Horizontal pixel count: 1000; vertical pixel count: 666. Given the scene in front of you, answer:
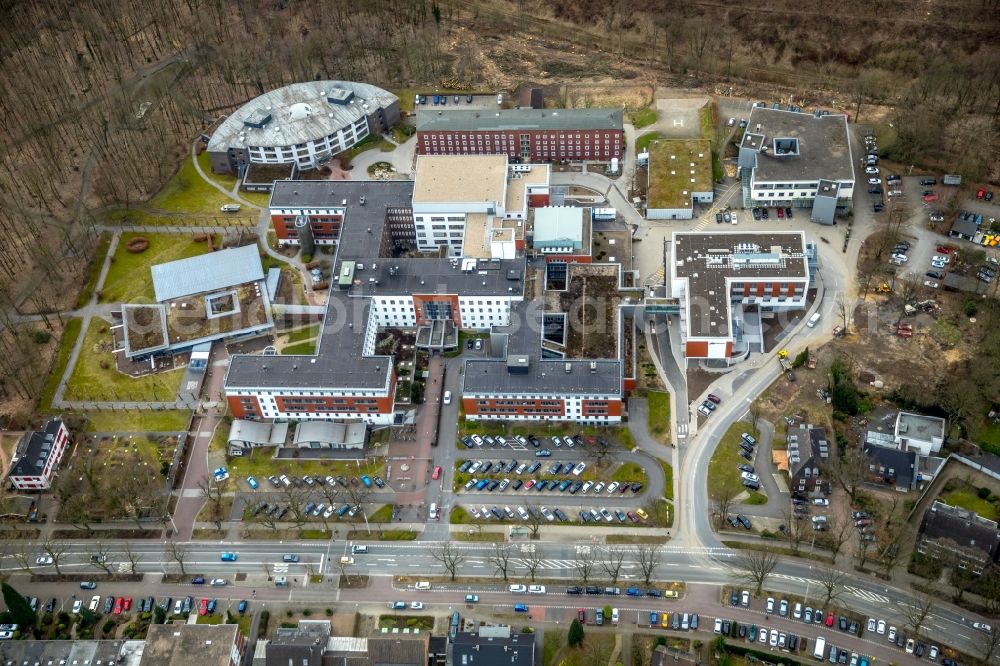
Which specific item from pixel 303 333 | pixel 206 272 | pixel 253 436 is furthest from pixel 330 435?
pixel 206 272

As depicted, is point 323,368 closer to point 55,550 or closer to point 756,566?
point 55,550

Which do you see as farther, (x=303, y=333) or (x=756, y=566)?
(x=303, y=333)

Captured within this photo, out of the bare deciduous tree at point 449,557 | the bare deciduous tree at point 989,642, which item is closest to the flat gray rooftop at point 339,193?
the bare deciduous tree at point 449,557

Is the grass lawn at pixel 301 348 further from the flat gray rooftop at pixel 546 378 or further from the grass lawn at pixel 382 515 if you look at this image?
the grass lawn at pixel 382 515

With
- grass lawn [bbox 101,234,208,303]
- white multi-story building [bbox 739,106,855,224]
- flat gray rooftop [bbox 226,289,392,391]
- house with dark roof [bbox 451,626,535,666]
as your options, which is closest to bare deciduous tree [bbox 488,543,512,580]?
house with dark roof [bbox 451,626,535,666]

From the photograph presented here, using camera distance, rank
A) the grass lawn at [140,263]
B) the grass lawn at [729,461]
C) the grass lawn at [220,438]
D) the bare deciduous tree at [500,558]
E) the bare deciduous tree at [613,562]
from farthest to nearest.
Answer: the grass lawn at [140,263]
the grass lawn at [220,438]
the grass lawn at [729,461]
the bare deciduous tree at [500,558]
the bare deciduous tree at [613,562]

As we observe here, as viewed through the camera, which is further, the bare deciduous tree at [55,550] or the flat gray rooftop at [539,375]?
the flat gray rooftop at [539,375]

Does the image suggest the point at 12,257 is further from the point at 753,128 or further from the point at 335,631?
the point at 753,128
